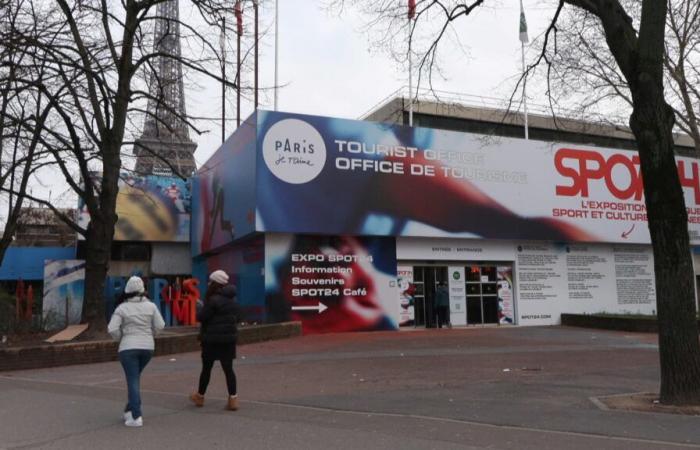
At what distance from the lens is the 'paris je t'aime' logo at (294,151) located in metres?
20.3

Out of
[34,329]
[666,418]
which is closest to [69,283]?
[34,329]

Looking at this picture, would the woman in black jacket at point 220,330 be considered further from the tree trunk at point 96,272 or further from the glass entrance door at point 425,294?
the glass entrance door at point 425,294

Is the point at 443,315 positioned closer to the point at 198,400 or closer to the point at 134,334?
the point at 198,400

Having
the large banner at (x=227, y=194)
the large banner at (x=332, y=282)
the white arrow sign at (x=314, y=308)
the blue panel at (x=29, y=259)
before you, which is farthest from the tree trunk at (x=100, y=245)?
the blue panel at (x=29, y=259)

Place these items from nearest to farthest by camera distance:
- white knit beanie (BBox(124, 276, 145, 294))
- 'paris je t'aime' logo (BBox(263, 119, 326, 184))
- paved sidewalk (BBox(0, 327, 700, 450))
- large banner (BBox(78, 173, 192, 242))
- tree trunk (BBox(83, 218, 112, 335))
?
paved sidewalk (BBox(0, 327, 700, 450)) < white knit beanie (BBox(124, 276, 145, 294)) < tree trunk (BBox(83, 218, 112, 335)) < 'paris je t'aime' logo (BBox(263, 119, 326, 184)) < large banner (BBox(78, 173, 192, 242))

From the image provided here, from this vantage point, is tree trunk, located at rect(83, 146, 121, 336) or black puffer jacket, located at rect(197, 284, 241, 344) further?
tree trunk, located at rect(83, 146, 121, 336)

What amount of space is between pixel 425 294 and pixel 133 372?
53.9ft

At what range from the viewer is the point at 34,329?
1809 centimetres

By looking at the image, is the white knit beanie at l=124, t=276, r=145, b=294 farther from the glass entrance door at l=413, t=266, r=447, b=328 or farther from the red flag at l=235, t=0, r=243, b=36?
the glass entrance door at l=413, t=266, r=447, b=328

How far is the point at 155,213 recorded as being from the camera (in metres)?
32.3

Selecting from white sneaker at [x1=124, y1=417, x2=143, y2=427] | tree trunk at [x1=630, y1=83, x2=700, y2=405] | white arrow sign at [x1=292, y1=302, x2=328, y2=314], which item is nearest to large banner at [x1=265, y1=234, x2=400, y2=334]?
white arrow sign at [x1=292, y1=302, x2=328, y2=314]

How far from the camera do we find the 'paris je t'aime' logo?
20.3 m

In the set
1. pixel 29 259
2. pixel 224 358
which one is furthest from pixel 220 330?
pixel 29 259

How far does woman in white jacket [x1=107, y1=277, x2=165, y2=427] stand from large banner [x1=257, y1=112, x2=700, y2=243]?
12.3 meters
